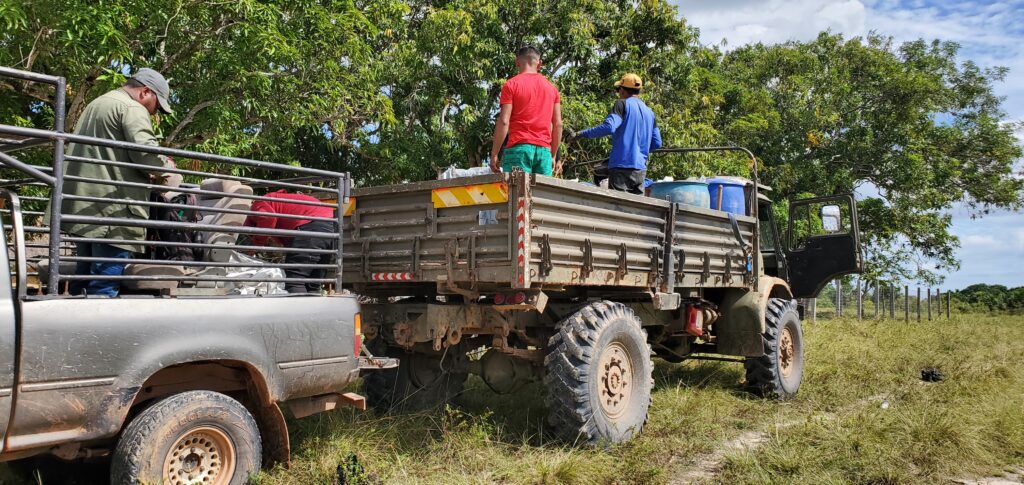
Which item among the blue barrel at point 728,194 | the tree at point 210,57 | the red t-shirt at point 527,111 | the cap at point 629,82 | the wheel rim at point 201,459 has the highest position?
the tree at point 210,57

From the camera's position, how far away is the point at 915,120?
2398 centimetres

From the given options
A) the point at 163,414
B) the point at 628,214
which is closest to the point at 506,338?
the point at 628,214

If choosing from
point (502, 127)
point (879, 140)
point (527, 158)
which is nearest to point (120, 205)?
point (502, 127)

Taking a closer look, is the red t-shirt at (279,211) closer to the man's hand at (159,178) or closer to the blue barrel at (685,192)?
the man's hand at (159,178)

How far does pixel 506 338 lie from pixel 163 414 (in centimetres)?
258

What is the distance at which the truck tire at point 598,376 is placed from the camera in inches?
217

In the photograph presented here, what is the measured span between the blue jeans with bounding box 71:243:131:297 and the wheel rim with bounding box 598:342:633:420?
3.25 m

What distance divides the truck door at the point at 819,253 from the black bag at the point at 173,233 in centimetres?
700

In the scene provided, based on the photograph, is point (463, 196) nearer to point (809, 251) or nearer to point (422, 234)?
point (422, 234)

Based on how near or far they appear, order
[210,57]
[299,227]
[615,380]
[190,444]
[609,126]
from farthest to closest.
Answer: [210,57] < [609,126] < [615,380] < [299,227] < [190,444]

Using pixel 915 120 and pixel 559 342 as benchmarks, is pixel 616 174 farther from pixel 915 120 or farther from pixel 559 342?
pixel 915 120

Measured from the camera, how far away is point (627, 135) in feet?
23.4

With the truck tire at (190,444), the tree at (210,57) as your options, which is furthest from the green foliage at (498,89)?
the truck tire at (190,444)

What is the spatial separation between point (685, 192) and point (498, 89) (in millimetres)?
7371
